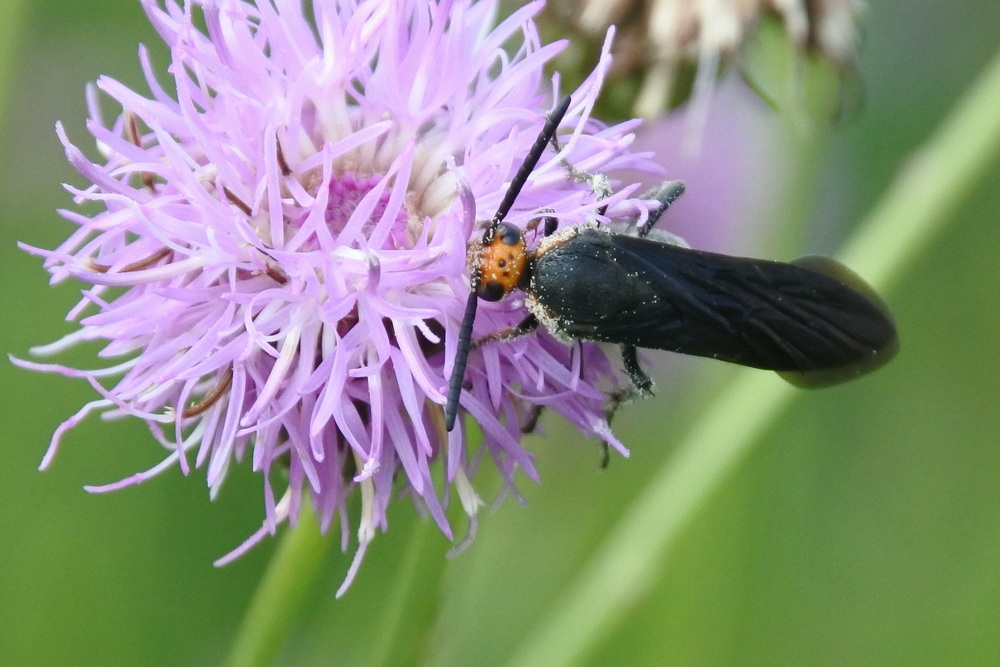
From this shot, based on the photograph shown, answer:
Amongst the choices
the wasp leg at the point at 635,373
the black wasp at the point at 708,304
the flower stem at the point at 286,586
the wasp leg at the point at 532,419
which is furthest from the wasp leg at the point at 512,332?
the flower stem at the point at 286,586

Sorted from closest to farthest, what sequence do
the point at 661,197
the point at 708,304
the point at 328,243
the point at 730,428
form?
the point at 328,243 → the point at 708,304 → the point at 661,197 → the point at 730,428

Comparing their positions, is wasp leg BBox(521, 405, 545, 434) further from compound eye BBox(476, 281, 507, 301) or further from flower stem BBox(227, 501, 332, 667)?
flower stem BBox(227, 501, 332, 667)

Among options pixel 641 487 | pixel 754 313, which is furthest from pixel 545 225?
pixel 641 487

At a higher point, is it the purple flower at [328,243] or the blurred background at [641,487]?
the purple flower at [328,243]

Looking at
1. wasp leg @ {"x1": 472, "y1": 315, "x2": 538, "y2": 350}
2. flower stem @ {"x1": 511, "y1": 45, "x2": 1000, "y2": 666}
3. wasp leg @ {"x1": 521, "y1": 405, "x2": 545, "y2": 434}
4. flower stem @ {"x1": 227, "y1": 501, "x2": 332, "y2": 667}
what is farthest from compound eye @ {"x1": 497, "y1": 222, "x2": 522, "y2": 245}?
flower stem @ {"x1": 511, "y1": 45, "x2": 1000, "y2": 666}

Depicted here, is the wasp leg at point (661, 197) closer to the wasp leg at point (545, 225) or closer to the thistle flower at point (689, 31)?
A: the wasp leg at point (545, 225)

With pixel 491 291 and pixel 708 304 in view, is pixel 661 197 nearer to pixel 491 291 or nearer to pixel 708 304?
pixel 708 304

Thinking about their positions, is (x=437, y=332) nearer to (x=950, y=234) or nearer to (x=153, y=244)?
(x=153, y=244)
